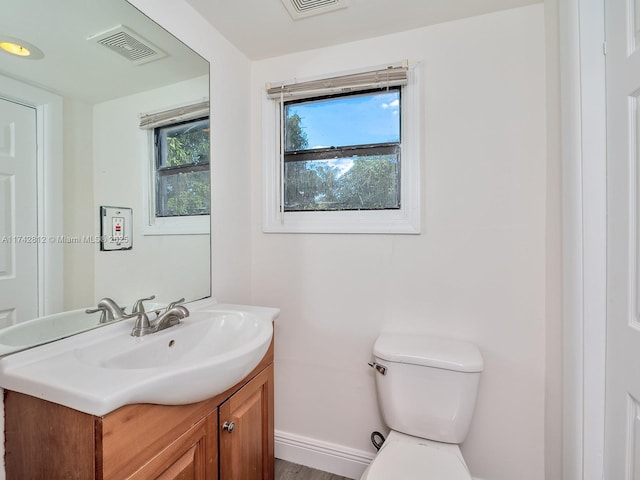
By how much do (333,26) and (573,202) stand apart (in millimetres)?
1228

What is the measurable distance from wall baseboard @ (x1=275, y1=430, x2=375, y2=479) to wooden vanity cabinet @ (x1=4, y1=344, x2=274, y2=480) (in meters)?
0.65

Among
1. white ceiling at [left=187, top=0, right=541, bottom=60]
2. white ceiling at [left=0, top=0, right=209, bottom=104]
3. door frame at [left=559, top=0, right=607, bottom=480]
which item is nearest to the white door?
white ceiling at [left=0, top=0, right=209, bottom=104]

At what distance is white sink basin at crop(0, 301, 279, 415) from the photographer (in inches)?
25.1

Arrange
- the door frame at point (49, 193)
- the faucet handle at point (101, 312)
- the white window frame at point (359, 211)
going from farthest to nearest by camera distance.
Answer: the white window frame at point (359, 211) → the faucet handle at point (101, 312) → the door frame at point (49, 193)

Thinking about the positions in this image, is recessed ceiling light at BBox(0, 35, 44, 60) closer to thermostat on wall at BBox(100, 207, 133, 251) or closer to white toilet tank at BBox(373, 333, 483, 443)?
thermostat on wall at BBox(100, 207, 133, 251)

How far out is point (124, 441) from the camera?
0.66 meters

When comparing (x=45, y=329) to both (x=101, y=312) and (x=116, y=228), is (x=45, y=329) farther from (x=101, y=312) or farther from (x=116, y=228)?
(x=116, y=228)

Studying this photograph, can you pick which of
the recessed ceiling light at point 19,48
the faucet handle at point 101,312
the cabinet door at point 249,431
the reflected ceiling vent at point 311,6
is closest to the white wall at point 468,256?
the reflected ceiling vent at point 311,6

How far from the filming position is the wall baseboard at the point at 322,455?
149cm

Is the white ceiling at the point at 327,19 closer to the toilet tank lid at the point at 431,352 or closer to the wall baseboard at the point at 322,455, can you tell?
the toilet tank lid at the point at 431,352

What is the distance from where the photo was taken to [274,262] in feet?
5.41

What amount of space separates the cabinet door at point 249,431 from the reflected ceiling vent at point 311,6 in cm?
154

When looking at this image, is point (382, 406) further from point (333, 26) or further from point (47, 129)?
point (333, 26)

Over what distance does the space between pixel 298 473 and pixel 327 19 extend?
221 centimetres
